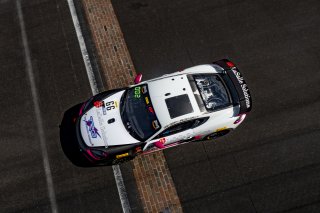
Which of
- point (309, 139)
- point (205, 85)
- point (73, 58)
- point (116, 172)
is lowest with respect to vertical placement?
point (309, 139)

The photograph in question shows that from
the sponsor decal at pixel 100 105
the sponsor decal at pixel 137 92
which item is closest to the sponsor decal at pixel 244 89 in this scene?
the sponsor decal at pixel 137 92

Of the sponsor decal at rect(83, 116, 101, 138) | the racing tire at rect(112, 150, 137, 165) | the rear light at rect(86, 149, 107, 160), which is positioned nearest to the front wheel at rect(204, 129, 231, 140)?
the racing tire at rect(112, 150, 137, 165)

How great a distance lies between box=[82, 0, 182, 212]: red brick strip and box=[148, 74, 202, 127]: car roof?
1.91 meters

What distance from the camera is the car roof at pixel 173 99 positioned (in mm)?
8625

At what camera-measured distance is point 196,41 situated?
11812 millimetres

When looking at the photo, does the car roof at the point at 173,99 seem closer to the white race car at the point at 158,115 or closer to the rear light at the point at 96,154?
the white race car at the point at 158,115

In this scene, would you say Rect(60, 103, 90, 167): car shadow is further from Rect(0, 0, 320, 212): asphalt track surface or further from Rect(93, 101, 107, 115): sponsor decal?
Rect(93, 101, 107, 115): sponsor decal

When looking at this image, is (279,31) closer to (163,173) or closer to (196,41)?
(196,41)

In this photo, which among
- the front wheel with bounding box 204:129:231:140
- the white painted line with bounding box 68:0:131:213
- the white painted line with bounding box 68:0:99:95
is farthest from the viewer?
the white painted line with bounding box 68:0:99:95

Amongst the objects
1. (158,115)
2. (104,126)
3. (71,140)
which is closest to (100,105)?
(104,126)

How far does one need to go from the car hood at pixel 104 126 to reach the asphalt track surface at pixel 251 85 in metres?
1.93

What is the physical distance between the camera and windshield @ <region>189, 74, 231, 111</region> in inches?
356

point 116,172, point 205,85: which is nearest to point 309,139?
→ point 205,85

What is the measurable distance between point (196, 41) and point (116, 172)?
593 cm
